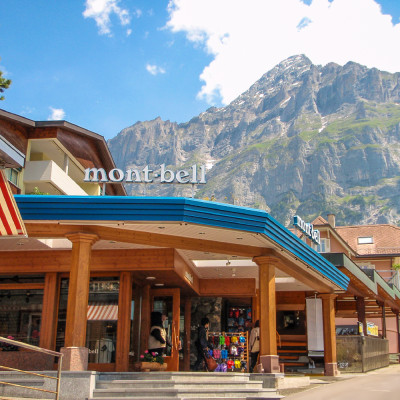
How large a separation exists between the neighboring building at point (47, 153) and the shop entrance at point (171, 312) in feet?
24.3

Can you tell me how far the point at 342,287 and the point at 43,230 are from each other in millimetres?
13141

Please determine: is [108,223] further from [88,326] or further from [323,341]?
[323,341]

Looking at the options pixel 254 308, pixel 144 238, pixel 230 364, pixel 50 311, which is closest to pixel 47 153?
pixel 254 308

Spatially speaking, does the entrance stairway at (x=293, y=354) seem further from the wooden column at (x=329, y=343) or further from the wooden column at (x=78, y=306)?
the wooden column at (x=78, y=306)

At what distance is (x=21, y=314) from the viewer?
17.6 metres

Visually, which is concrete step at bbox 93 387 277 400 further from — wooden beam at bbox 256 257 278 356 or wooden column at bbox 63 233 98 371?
wooden beam at bbox 256 257 278 356

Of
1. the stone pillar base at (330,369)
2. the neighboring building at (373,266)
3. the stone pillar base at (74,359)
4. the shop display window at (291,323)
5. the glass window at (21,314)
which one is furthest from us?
the neighboring building at (373,266)

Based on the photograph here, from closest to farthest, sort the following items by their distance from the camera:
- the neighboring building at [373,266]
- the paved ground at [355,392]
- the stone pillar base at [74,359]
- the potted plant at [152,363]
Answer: the stone pillar base at [74,359]
the paved ground at [355,392]
the potted plant at [152,363]
the neighboring building at [373,266]

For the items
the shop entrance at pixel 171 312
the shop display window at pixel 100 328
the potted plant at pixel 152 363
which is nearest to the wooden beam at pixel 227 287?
the shop entrance at pixel 171 312

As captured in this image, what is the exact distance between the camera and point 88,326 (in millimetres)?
17344

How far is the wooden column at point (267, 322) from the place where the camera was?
1592 centimetres

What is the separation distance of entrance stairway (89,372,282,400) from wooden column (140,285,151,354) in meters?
5.15

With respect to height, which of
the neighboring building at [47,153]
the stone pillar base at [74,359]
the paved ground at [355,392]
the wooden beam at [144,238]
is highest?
the neighboring building at [47,153]

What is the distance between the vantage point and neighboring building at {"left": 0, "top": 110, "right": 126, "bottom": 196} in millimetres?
25827
